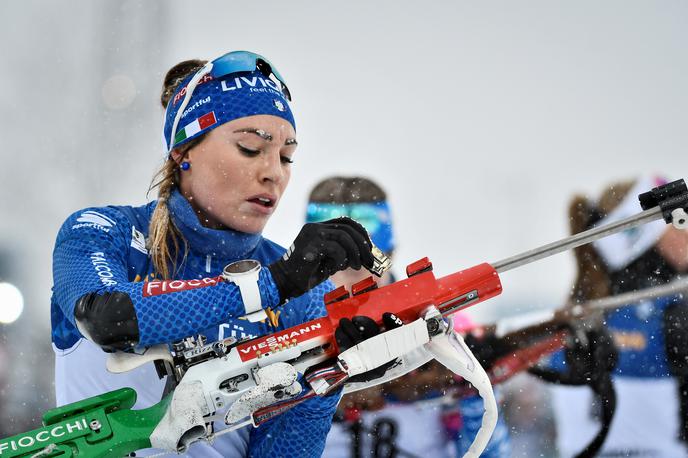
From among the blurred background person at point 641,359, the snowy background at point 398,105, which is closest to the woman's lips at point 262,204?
the blurred background person at point 641,359

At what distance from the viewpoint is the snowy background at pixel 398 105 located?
5.57 metres

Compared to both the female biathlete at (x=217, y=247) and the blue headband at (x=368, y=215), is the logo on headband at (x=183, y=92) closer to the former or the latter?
the female biathlete at (x=217, y=247)

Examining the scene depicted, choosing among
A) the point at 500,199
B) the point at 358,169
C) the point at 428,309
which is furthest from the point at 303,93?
the point at 428,309

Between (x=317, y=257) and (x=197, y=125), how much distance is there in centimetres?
66

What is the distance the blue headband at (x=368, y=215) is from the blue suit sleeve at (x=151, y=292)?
6.19 feet

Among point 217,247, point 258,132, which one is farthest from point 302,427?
point 258,132

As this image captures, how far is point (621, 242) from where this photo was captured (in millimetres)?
3846

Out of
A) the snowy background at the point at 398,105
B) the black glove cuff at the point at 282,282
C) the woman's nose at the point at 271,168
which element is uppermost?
the snowy background at the point at 398,105

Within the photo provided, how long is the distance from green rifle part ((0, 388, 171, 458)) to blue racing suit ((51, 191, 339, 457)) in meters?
0.21

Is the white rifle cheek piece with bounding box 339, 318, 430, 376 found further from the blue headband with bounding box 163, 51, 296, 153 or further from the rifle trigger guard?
the blue headband with bounding box 163, 51, 296, 153

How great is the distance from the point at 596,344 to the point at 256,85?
216cm

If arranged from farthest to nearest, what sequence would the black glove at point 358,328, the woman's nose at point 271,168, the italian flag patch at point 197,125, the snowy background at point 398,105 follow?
the snowy background at point 398,105
the italian flag patch at point 197,125
the woman's nose at point 271,168
the black glove at point 358,328

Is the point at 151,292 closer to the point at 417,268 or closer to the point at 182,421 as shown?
the point at 182,421

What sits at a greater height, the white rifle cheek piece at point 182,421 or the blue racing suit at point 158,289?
the blue racing suit at point 158,289
